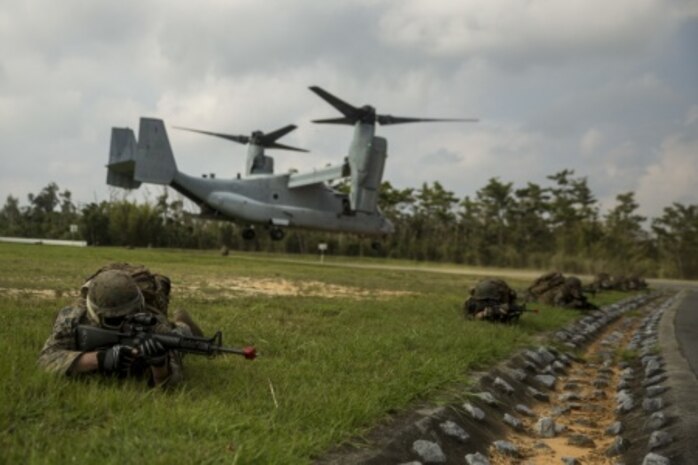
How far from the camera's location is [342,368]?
232 inches

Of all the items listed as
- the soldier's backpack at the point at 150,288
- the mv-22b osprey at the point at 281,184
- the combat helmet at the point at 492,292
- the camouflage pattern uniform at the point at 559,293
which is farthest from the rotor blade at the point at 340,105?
the soldier's backpack at the point at 150,288

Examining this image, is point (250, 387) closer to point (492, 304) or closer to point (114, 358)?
point (114, 358)

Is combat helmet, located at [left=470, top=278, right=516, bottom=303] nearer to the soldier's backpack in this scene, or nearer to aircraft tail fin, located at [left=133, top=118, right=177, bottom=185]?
the soldier's backpack

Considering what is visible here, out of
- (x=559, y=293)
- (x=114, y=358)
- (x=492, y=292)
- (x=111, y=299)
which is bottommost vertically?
(x=114, y=358)

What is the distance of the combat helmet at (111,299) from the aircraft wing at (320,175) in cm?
2807

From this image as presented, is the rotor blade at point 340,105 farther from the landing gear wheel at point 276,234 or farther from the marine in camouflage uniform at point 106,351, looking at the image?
the marine in camouflage uniform at point 106,351

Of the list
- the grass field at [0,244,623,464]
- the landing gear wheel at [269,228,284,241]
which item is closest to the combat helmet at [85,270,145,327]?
the grass field at [0,244,623,464]

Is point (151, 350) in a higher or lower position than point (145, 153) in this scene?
lower

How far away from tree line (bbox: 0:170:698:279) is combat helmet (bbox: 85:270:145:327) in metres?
36.7

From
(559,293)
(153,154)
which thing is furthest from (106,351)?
(153,154)

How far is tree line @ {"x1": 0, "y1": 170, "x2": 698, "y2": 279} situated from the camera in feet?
171

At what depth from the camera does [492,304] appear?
10.7m

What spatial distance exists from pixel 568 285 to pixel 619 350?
552 cm

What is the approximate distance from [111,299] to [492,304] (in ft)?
24.5
